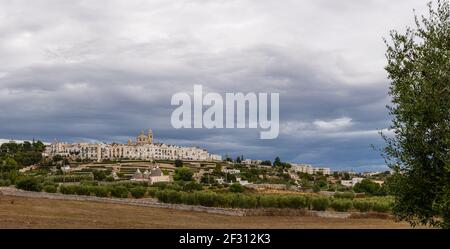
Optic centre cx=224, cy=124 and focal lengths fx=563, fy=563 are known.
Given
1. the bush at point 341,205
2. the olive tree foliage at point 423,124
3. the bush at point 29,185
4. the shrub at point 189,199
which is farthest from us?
the bush at point 29,185

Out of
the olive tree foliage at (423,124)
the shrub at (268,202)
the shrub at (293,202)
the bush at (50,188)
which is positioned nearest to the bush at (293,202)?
the shrub at (293,202)

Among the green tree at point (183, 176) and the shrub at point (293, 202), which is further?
the green tree at point (183, 176)

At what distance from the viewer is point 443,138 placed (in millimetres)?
17141

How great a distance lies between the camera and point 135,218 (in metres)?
54.2

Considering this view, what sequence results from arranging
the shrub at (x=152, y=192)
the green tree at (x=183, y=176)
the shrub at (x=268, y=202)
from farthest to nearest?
the green tree at (x=183, y=176)
the shrub at (x=152, y=192)
the shrub at (x=268, y=202)

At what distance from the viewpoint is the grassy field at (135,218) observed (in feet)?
155

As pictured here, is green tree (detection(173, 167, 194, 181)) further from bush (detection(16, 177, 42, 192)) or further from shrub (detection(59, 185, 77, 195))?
shrub (detection(59, 185, 77, 195))

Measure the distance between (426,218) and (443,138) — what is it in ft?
10.9

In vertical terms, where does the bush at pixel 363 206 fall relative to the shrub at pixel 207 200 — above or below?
below

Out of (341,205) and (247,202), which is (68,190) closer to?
(247,202)

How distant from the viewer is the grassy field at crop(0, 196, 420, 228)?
47125 mm

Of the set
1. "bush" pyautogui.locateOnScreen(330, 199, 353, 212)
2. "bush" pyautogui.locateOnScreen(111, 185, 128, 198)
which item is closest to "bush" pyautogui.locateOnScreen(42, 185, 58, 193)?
"bush" pyautogui.locateOnScreen(111, 185, 128, 198)

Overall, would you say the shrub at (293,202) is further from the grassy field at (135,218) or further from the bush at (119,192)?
the bush at (119,192)

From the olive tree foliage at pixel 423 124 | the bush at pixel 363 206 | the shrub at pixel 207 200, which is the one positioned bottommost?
the bush at pixel 363 206
